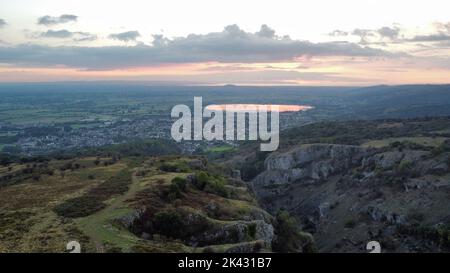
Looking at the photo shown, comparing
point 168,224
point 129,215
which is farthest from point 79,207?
point 168,224

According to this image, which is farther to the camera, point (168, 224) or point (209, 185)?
point (209, 185)

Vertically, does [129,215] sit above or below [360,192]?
above

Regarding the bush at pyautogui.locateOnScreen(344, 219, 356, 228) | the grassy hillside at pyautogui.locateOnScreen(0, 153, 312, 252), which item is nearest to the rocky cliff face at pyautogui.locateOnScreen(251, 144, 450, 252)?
the bush at pyautogui.locateOnScreen(344, 219, 356, 228)

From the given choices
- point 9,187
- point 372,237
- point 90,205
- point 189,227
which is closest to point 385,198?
point 372,237

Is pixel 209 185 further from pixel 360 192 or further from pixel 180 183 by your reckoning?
pixel 360 192

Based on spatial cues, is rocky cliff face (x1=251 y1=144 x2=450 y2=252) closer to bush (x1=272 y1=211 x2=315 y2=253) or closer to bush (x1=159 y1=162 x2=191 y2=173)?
bush (x1=272 y1=211 x2=315 y2=253)

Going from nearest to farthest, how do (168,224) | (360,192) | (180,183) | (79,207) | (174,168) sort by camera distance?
1. (168,224)
2. (79,207)
3. (180,183)
4. (174,168)
5. (360,192)
